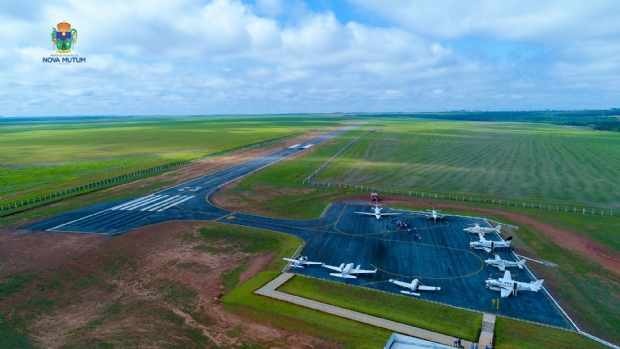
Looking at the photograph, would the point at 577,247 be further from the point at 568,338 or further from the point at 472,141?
the point at 472,141

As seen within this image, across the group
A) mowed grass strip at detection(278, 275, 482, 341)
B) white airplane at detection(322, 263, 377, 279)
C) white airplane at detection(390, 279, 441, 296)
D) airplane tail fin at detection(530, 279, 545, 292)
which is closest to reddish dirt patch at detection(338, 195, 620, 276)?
airplane tail fin at detection(530, 279, 545, 292)

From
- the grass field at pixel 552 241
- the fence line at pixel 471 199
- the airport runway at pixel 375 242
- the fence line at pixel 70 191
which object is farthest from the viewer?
the fence line at pixel 70 191

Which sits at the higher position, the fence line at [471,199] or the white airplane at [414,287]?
the fence line at [471,199]

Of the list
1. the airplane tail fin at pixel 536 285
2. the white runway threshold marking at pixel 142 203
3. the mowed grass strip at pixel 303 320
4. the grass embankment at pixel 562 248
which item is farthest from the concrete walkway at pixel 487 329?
the white runway threshold marking at pixel 142 203

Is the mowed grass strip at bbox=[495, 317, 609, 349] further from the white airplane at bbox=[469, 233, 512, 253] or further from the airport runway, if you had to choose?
the white airplane at bbox=[469, 233, 512, 253]

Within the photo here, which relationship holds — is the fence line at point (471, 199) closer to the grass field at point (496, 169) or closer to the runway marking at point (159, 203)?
the grass field at point (496, 169)

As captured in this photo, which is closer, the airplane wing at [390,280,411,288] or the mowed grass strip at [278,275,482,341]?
the mowed grass strip at [278,275,482,341]

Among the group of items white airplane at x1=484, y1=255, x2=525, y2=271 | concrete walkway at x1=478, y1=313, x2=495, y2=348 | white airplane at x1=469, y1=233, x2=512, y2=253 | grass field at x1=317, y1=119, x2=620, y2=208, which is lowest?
concrete walkway at x1=478, y1=313, x2=495, y2=348

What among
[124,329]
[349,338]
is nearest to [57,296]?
[124,329]
